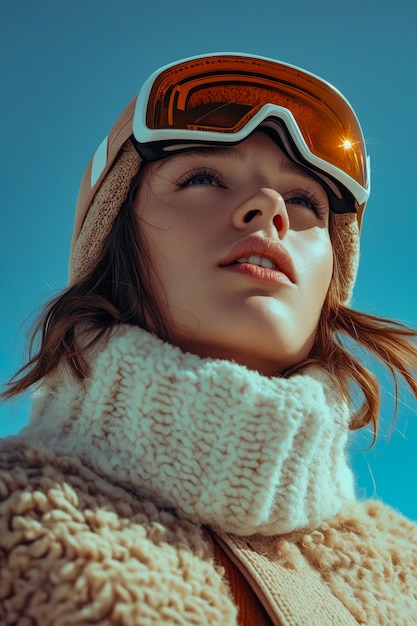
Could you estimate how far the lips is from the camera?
1211mm

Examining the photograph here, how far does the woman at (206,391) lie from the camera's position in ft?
2.79

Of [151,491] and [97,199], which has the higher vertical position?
[97,199]

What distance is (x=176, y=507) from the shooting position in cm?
103

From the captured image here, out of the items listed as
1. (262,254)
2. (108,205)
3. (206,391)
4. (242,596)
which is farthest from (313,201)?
(242,596)

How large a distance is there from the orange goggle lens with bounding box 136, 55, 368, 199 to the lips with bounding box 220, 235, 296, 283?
1.02 ft

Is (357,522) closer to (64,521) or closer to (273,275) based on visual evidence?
(273,275)

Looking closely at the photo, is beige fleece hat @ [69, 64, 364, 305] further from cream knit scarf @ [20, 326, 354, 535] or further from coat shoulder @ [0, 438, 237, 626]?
coat shoulder @ [0, 438, 237, 626]

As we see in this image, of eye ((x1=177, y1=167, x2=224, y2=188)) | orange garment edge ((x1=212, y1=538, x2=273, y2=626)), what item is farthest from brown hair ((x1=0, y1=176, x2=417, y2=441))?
orange garment edge ((x1=212, y1=538, x2=273, y2=626))

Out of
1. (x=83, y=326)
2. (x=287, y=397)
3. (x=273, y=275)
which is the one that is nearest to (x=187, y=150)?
(x=273, y=275)

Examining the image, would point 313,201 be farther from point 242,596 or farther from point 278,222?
point 242,596

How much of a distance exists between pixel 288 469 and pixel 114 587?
1.43 feet

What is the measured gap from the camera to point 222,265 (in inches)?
48.1

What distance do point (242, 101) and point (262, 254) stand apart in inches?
20.1

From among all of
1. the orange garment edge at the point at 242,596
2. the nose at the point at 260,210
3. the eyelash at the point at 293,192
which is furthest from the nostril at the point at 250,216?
the orange garment edge at the point at 242,596
